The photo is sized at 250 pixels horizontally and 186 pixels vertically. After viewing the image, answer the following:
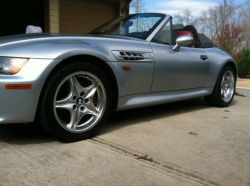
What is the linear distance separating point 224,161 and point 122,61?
1.40 metres

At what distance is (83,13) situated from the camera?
27.5 ft

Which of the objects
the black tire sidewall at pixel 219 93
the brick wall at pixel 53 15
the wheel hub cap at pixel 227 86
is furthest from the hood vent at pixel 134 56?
the brick wall at pixel 53 15

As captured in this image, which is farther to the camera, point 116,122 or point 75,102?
point 116,122

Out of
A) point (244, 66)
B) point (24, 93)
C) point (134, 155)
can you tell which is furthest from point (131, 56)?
point (244, 66)

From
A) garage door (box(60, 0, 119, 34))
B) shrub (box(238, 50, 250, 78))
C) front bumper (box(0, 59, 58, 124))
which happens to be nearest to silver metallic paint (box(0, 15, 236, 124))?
front bumper (box(0, 59, 58, 124))

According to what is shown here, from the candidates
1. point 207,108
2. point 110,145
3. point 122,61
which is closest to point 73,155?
point 110,145

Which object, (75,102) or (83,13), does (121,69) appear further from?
(83,13)

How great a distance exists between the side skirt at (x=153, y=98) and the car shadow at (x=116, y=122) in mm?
295

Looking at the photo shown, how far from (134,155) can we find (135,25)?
6.87ft

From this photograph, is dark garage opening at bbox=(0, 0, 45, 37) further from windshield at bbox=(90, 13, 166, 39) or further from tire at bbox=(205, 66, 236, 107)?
tire at bbox=(205, 66, 236, 107)

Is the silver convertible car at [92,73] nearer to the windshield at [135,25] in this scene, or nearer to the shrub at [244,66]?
the windshield at [135,25]

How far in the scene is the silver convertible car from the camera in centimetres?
238

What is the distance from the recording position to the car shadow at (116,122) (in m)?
2.71

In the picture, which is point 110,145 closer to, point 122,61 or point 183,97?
point 122,61
